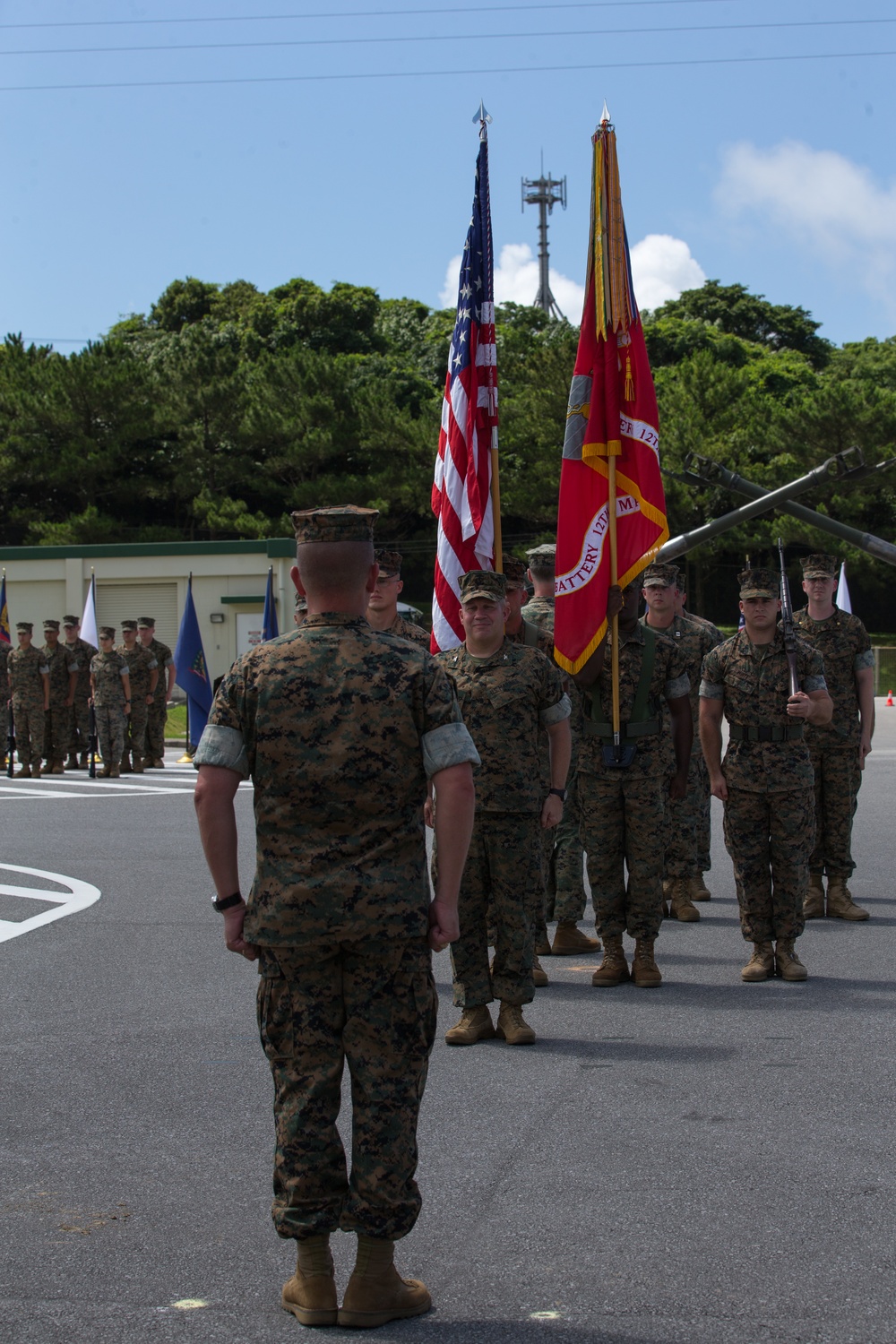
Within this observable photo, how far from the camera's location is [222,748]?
374 centimetres

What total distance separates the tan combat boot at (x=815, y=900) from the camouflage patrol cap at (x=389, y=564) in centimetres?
339

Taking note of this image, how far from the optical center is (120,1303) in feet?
11.9

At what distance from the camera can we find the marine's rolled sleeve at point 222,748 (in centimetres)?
374

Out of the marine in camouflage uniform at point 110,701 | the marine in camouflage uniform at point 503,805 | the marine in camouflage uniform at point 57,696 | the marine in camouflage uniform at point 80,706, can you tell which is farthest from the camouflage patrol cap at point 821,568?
the marine in camouflage uniform at point 80,706

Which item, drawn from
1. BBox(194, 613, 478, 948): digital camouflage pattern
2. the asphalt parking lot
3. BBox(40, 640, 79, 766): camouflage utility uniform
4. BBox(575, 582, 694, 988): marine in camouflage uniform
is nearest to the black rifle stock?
BBox(40, 640, 79, 766): camouflage utility uniform

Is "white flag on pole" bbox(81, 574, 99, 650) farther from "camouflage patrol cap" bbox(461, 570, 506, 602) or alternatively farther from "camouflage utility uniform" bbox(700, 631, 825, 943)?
"camouflage patrol cap" bbox(461, 570, 506, 602)

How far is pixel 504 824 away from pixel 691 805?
3.50m

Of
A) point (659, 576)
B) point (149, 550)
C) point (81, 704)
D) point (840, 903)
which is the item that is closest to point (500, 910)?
point (659, 576)

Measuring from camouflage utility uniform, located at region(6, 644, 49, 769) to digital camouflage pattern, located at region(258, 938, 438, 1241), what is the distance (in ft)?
56.7

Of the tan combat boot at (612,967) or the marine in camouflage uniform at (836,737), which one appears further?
the marine in camouflage uniform at (836,737)

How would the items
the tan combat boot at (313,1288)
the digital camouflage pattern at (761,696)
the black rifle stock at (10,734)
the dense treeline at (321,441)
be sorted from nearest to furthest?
the tan combat boot at (313,1288), the digital camouflage pattern at (761,696), the black rifle stock at (10,734), the dense treeline at (321,441)

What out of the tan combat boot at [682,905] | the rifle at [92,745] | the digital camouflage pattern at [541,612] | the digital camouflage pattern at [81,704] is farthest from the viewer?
the digital camouflage pattern at [81,704]

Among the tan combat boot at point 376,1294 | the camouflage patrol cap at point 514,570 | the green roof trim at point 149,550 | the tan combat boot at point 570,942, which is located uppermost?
the green roof trim at point 149,550

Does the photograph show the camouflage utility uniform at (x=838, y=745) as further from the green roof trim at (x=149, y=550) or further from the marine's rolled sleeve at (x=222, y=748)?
the green roof trim at (x=149, y=550)
